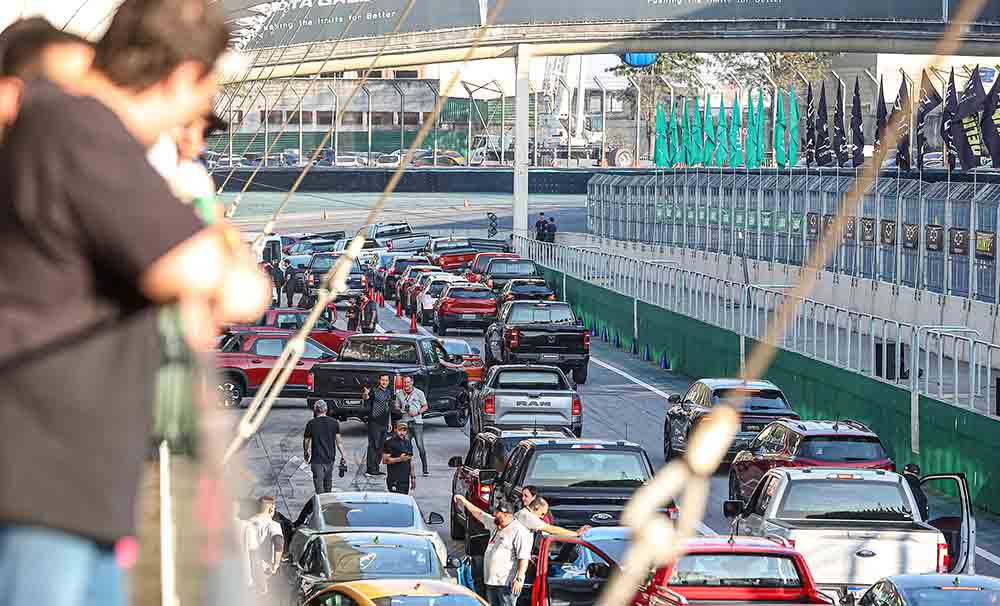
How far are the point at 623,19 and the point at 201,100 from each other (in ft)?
229

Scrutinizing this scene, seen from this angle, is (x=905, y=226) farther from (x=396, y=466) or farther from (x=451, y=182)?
(x=451, y=182)

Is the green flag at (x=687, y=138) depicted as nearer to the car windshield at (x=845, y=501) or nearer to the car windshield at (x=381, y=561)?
the car windshield at (x=845, y=501)

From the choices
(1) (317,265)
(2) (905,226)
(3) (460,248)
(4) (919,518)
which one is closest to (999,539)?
(4) (919,518)

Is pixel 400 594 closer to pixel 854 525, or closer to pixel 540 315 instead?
pixel 854 525

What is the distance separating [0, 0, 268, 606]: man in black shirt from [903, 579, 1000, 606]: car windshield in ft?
39.2

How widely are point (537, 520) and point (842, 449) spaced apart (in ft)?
25.5


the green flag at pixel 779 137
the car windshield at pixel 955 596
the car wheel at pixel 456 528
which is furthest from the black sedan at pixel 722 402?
the green flag at pixel 779 137

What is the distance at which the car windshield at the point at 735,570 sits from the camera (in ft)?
47.6

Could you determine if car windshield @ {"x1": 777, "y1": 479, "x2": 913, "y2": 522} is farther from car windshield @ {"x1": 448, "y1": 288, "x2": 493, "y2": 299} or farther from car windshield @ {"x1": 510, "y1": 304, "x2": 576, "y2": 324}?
car windshield @ {"x1": 448, "y1": 288, "x2": 493, "y2": 299}

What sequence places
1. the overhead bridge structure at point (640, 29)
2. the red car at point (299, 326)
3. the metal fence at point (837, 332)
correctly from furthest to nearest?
the overhead bridge structure at point (640, 29), the red car at point (299, 326), the metal fence at point (837, 332)

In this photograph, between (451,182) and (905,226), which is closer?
(905,226)

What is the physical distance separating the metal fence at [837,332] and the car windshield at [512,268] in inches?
46.5

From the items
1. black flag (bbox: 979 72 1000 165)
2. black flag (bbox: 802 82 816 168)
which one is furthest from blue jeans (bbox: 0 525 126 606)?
black flag (bbox: 802 82 816 168)

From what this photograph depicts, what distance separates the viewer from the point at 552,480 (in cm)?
1969
